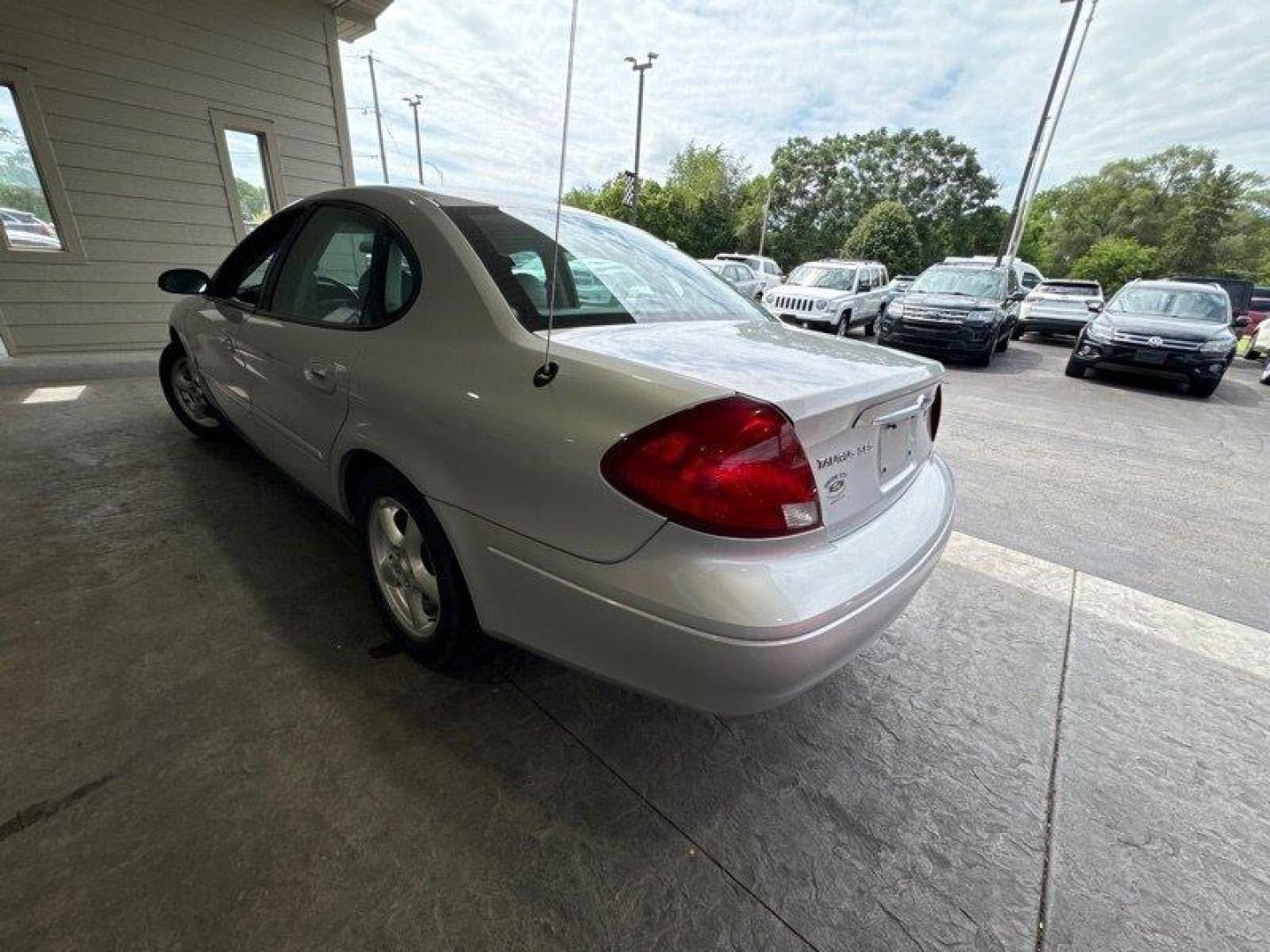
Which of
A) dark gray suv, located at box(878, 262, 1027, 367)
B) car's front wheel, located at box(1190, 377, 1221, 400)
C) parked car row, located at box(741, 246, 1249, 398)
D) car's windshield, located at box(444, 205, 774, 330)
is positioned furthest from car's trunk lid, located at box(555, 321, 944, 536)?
car's front wheel, located at box(1190, 377, 1221, 400)

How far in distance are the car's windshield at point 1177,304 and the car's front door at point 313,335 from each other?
404 inches

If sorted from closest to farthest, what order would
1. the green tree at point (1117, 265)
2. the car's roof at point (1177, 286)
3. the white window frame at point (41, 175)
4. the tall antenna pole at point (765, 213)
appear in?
the white window frame at point (41, 175)
the car's roof at point (1177, 286)
the green tree at point (1117, 265)
the tall antenna pole at point (765, 213)

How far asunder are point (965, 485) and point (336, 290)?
3.89 meters

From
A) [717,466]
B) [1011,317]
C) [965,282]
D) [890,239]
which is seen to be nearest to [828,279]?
[965,282]

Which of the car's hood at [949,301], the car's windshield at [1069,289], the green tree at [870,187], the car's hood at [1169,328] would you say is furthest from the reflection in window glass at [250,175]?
the green tree at [870,187]

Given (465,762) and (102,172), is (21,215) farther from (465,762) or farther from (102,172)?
(465,762)

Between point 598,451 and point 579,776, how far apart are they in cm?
94

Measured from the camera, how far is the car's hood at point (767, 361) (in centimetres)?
129

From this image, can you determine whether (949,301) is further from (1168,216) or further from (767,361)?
(1168,216)

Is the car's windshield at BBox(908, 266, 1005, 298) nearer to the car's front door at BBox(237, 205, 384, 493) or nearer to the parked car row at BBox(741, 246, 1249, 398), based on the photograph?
the parked car row at BBox(741, 246, 1249, 398)

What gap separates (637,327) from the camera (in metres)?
1.70

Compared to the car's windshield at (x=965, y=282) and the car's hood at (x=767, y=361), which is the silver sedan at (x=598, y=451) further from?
the car's windshield at (x=965, y=282)

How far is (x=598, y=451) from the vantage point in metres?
1.25

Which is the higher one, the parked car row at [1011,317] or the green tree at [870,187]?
the green tree at [870,187]
